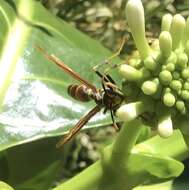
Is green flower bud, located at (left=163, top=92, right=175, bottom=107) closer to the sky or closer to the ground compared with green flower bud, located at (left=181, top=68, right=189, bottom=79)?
closer to the ground

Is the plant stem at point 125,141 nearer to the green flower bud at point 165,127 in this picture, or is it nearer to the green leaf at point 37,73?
the green flower bud at point 165,127

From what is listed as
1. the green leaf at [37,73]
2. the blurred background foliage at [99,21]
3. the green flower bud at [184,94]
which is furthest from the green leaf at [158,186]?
the blurred background foliage at [99,21]

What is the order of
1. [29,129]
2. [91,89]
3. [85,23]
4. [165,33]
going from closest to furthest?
[165,33], [91,89], [29,129], [85,23]

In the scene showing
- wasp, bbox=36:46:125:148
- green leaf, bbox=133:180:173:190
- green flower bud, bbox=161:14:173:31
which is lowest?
green leaf, bbox=133:180:173:190

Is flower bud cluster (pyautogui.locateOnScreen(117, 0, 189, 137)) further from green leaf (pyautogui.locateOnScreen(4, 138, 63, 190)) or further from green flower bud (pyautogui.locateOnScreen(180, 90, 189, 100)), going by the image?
green leaf (pyautogui.locateOnScreen(4, 138, 63, 190))

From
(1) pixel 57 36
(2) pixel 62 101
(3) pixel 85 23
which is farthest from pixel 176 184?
(3) pixel 85 23

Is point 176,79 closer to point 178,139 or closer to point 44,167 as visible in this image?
point 178,139

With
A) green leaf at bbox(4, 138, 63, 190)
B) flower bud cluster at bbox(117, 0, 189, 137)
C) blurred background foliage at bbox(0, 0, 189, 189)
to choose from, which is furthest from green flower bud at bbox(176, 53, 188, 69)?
blurred background foliage at bbox(0, 0, 189, 189)
